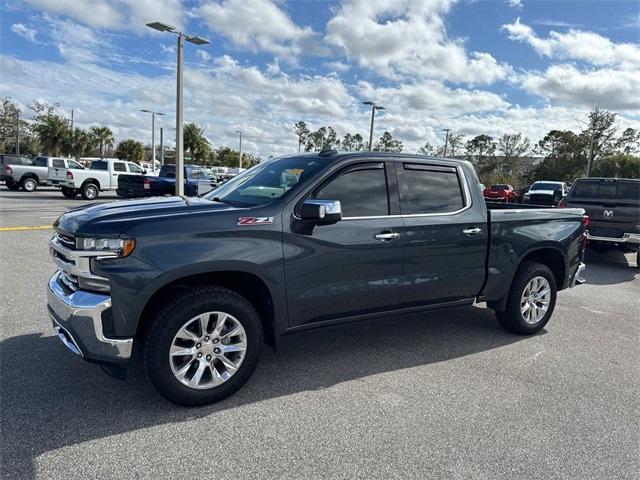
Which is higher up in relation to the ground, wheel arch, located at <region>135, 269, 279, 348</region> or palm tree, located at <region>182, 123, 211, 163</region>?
palm tree, located at <region>182, 123, 211, 163</region>

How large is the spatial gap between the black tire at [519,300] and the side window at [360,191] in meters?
1.89

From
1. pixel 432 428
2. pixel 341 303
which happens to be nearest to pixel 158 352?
pixel 341 303

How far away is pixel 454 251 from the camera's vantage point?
438cm

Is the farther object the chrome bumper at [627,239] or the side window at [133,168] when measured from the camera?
the side window at [133,168]

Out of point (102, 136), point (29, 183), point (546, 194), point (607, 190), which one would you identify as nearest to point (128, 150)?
point (102, 136)

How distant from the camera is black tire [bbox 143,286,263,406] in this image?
3117 millimetres

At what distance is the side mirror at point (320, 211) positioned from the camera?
3396 millimetres

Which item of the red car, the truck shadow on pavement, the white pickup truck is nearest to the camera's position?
the truck shadow on pavement

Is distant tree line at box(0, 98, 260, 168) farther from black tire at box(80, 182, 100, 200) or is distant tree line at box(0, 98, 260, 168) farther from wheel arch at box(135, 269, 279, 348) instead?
wheel arch at box(135, 269, 279, 348)

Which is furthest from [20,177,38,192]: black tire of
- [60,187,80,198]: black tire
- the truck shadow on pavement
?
the truck shadow on pavement

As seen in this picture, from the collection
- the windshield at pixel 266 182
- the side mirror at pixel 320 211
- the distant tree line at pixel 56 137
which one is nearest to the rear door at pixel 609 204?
the windshield at pixel 266 182

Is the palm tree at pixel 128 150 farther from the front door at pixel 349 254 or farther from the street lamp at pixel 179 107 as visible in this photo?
the front door at pixel 349 254

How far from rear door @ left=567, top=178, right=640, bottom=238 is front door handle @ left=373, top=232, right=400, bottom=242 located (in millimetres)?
7511

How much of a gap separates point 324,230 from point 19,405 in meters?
2.45
